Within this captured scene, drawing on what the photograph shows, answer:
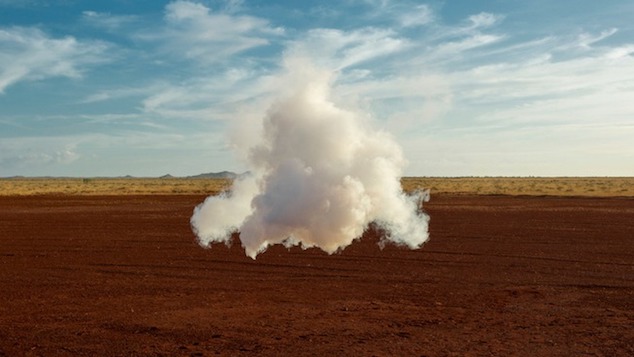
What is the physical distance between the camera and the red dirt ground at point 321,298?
11.0m

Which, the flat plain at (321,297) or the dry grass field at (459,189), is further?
the dry grass field at (459,189)

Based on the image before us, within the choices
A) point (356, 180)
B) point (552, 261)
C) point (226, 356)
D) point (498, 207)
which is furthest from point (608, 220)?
point (226, 356)

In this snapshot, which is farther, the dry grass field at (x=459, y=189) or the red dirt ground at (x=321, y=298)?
the dry grass field at (x=459, y=189)

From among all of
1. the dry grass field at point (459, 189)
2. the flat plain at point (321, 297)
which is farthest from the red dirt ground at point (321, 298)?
the dry grass field at point (459, 189)

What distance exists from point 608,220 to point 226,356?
101 ft

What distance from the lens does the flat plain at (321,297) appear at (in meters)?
11.0

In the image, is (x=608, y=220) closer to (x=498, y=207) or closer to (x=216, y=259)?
(x=498, y=207)

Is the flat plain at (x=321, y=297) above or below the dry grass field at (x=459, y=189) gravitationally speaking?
below

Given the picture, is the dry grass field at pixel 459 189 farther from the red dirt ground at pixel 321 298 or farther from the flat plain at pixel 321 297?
the red dirt ground at pixel 321 298

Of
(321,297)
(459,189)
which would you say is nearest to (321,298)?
(321,297)

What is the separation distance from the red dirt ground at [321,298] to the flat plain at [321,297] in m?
0.04

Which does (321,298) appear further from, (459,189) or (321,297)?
(459,189)

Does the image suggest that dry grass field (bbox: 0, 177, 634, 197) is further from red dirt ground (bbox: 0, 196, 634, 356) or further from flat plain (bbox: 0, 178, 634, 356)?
red dirt ground (bbox: 0, 196, 634, 356)

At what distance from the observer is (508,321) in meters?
12.5
